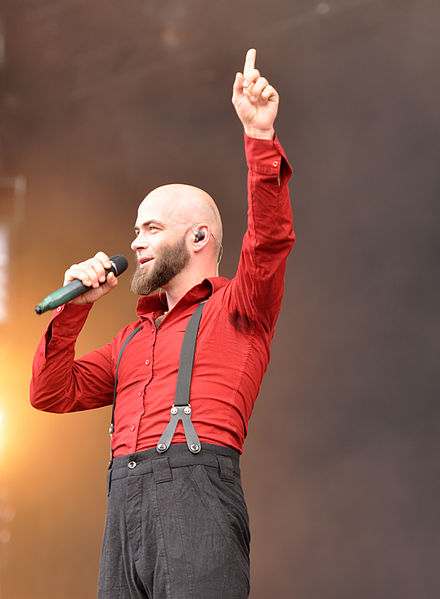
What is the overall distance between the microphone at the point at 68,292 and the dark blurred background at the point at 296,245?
1409 mm

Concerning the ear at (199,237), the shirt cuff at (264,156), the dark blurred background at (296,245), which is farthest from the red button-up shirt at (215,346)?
the dark blurred background at (296,245)

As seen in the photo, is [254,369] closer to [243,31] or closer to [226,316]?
[226,316]

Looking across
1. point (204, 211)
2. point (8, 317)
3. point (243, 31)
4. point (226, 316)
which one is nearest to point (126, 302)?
point (8, 317)

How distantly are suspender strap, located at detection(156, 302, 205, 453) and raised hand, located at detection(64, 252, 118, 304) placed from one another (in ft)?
0.67

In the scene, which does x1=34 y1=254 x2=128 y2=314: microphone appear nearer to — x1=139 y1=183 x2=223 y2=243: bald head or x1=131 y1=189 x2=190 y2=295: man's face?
x1=131 y1=189 x2=190 y2=295: man's face

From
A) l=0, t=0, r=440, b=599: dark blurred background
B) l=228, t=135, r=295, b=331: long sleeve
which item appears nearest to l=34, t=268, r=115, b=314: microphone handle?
l=228, t=135, r=295, b=331: long sleeve

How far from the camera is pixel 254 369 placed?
5.32ft

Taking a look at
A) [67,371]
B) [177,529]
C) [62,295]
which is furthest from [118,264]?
[177,529]

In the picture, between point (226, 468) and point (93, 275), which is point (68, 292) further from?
point (226, 468)

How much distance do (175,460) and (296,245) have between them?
169 centimetres

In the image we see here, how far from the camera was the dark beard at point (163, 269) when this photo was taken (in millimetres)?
1754

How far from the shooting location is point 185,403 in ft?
4.88

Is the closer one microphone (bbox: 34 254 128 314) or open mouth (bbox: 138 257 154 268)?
microphone (bbox: 34 254 128 314)

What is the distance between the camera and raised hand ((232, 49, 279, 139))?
4.66ft
